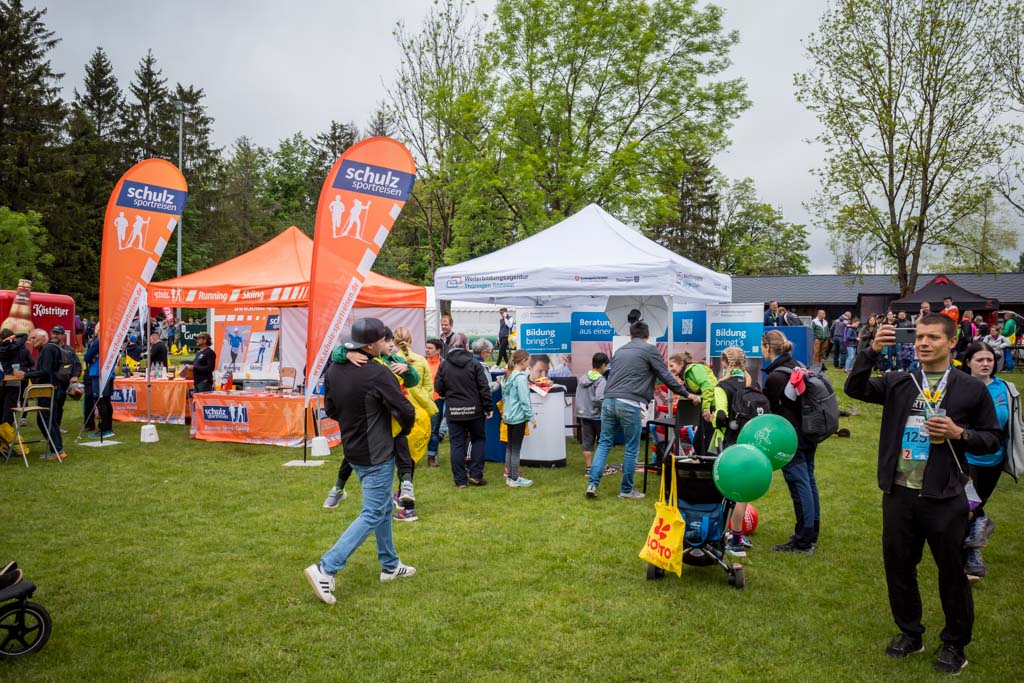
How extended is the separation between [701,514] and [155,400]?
1114cm

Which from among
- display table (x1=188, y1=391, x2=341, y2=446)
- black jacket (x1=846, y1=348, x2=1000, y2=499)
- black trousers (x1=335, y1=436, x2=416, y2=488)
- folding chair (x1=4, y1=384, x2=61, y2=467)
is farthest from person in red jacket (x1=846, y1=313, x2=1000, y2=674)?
folding chair (x1=4, y1=384, x2=61, y2=467)

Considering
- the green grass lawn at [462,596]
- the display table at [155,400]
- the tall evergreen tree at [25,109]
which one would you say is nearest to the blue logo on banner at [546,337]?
the green grass lawn at [462,596]

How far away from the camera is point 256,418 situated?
34.2 ft

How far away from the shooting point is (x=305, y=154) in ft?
170

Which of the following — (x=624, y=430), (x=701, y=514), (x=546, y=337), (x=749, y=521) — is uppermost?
(x=546, y=337)

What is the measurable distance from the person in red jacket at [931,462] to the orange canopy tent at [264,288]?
343 inches

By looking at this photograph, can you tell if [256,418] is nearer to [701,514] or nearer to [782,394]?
[701,514]

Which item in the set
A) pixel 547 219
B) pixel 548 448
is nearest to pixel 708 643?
pixel 548 448

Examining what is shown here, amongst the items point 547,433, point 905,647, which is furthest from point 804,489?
point 547,433

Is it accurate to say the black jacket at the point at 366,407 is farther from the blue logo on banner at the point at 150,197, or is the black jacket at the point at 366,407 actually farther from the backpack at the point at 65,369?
the blue logo on banner at the point at 150,197

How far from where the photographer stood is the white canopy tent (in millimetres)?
8961

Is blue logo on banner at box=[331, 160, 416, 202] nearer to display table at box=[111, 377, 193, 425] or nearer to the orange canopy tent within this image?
the orange canopy tent

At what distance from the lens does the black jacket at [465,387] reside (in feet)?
24.5

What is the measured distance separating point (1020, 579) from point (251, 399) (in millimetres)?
9497
